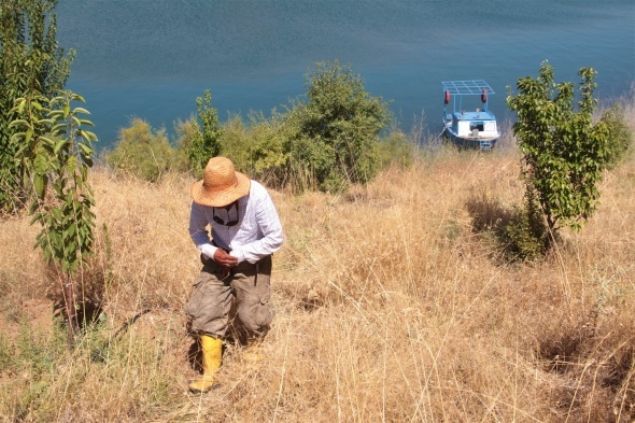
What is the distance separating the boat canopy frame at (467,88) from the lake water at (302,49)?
0.98m

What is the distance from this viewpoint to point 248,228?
3469mm

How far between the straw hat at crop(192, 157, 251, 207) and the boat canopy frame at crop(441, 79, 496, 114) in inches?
823

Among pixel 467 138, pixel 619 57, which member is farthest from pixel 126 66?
pixel 619 57

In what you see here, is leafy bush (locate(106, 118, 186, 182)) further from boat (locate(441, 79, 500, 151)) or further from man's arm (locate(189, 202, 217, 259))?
boat (locate(441, 79, 500, 151))

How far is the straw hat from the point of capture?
10.8ft

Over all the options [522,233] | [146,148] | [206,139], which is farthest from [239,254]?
→ [146,148]

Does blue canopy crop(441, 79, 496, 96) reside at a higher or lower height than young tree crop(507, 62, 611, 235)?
lower

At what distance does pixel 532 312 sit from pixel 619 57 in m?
30.2

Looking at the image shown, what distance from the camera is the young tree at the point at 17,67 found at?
6438 mm

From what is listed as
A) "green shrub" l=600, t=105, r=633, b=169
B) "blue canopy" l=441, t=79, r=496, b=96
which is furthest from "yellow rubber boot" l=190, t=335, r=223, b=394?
"blue canopy" l=441, t=79, r=496, b=96

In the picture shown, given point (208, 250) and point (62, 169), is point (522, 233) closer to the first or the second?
point (208, 250)

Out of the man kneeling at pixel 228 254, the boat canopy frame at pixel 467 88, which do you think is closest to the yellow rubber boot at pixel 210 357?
the man kneeling at pixel 228 254

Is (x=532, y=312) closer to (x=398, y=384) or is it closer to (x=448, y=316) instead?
(x=448, y=316)

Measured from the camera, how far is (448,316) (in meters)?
3.89
